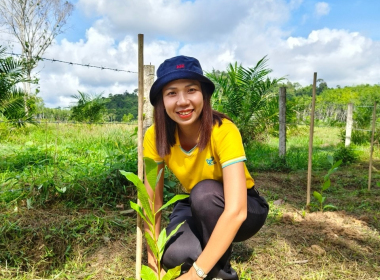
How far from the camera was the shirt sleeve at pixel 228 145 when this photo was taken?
4.34 ft

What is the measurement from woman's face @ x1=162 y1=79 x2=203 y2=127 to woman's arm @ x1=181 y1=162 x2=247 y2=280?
0.29 metres

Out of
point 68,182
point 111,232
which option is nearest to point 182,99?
point 111,232

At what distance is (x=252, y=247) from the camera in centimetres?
209

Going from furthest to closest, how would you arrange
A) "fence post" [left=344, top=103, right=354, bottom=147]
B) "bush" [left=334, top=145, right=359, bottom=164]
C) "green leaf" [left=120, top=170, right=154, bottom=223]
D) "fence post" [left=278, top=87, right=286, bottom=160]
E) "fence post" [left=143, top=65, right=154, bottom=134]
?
"fence post" [left=344, top=103, right=354, bottom=147] → "bush" [left=334, top=145, right=359, bottom=164] → "fence post" [left=278, top=87, right=286, bottom=160] → "fence post" [left=143, top=65, right=154, bottom=134] → "green leaf" [left=120, top=170, right=154, bottom=223]

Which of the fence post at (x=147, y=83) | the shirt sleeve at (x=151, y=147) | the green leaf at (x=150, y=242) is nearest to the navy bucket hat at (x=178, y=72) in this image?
the shirt sleeve at (x=151, y=147)

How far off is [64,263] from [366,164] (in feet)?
19.0

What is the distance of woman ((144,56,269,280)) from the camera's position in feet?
4.26

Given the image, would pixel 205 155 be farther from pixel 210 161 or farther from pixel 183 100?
pixel 183 100

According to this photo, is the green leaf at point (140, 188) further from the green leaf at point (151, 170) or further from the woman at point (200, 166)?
the woman at point (200, 166)

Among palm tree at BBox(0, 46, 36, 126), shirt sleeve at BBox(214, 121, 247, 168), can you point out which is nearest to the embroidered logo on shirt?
shirt sleeve at BBox(214, 121, 247, 168)

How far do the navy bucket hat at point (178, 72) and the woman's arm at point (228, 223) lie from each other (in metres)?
0.42

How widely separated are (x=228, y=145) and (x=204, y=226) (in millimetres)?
412

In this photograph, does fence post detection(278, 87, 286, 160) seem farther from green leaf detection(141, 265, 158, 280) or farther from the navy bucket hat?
green leaf detection(141, 265, 158, 280)

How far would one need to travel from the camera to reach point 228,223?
4.22 feet
